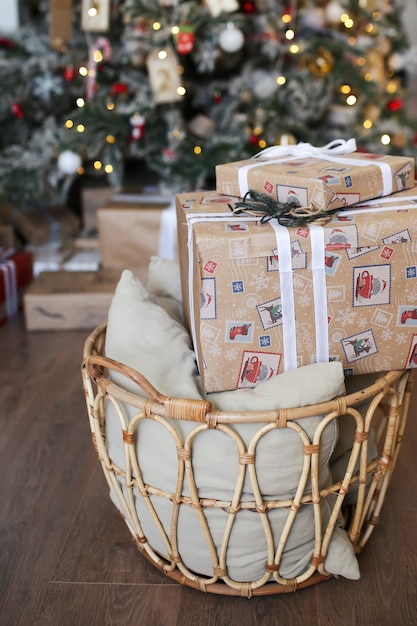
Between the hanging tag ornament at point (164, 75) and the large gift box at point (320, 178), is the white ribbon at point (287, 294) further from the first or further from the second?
the hanging tag ornament at point (164, 75)

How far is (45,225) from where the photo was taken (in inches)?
118

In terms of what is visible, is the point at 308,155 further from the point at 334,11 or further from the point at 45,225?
the point at 45,225

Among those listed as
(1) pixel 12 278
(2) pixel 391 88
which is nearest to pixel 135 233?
(1) pixel 12 278

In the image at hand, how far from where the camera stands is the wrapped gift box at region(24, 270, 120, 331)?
7.59ft

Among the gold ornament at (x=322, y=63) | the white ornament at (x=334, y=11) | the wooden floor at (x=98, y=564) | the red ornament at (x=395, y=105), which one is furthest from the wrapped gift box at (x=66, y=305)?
the red ornament at (x=395, y=105)

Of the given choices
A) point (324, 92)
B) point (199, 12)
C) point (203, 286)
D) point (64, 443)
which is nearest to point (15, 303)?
point (64, 443)

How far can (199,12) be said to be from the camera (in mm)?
2396

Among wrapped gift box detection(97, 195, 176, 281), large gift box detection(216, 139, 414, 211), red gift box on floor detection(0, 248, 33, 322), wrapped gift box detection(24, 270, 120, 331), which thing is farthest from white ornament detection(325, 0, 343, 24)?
large gift box detection(216, 139, 414, 211)

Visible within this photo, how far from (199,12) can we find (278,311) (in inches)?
64.9

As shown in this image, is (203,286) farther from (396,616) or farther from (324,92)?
(324,92)

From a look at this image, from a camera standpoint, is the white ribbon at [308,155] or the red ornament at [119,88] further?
the red ornament at [119,88]

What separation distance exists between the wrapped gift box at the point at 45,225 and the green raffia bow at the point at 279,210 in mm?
1924

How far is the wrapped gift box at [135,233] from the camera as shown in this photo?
8.07ft

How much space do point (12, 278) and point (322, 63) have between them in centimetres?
143
